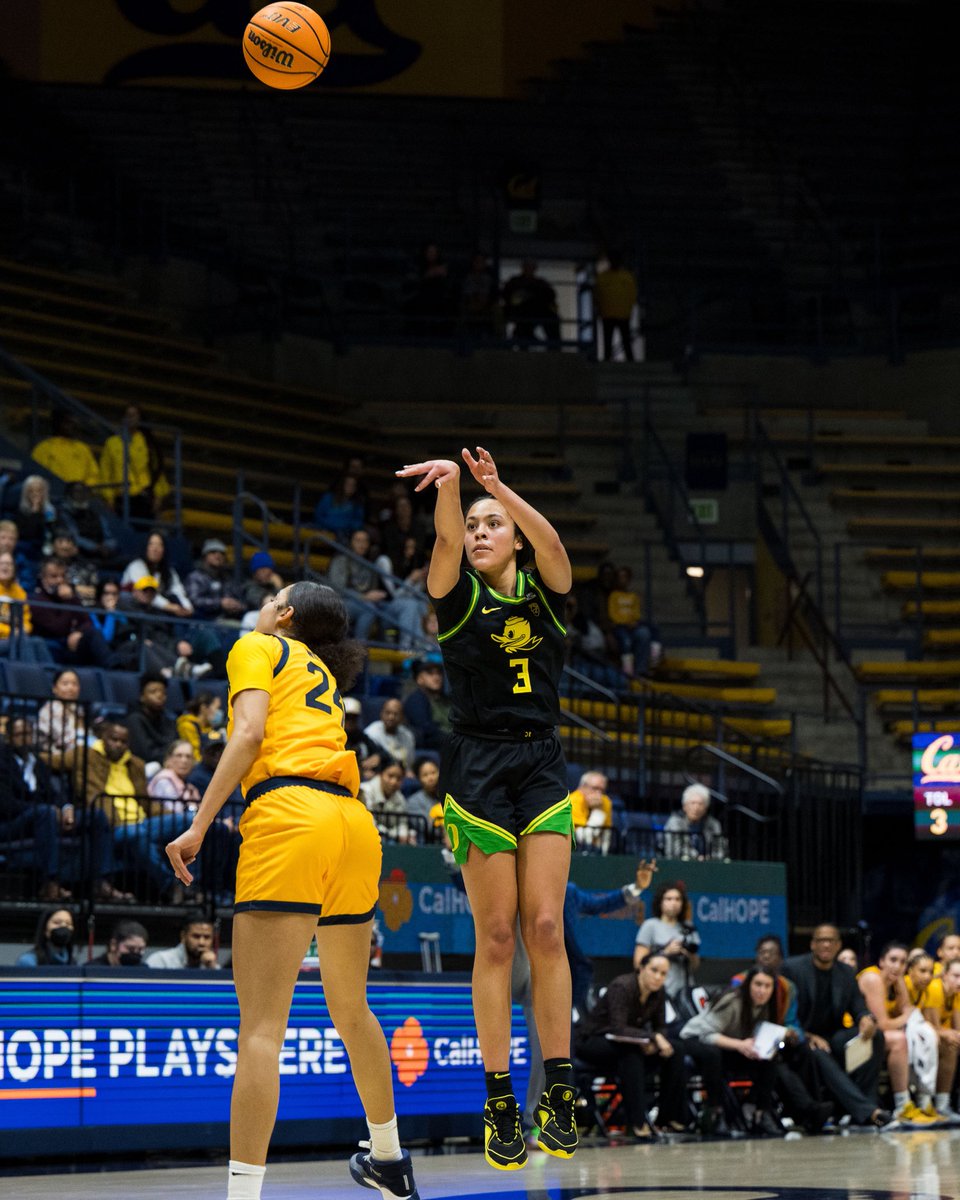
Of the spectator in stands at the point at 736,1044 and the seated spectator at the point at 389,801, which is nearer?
the spectator in stands at the point at 736,1044

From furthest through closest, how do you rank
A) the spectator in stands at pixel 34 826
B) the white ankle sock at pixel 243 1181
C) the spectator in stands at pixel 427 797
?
the spectator in stands at pixel 427 797 < the spectator in stands at pixel 34 826 < the white ankle sock at pixel 243 1181

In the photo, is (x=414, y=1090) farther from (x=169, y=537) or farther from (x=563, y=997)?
(x=169, y=537)

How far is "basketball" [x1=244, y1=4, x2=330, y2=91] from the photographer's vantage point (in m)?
11.4

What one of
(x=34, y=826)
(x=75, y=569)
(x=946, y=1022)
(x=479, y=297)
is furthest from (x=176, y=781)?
(x=479, y=297)

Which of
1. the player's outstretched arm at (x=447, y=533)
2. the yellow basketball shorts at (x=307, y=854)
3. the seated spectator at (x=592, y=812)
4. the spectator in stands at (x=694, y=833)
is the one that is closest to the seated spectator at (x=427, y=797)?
the seated spectator at (x=592, y=812)

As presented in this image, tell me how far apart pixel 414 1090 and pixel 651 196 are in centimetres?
1769

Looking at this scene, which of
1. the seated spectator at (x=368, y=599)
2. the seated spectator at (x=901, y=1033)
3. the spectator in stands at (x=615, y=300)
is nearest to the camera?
the seated spectator at (x=901, y=1033)

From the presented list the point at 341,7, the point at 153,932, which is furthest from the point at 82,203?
the point at 153,932

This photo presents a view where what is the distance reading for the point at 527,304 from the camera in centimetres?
2519

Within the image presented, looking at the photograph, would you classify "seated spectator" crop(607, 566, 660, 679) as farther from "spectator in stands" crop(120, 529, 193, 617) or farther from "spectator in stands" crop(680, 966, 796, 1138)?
"spectator in stands" crop(680, 966, 796, 1138)

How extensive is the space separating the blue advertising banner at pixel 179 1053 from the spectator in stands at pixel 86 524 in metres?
5.86

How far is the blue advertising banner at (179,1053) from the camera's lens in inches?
392

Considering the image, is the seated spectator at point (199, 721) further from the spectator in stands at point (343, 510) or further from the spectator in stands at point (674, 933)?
the spectator in stands at point (343, 510)

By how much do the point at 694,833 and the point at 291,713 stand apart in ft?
32.2
